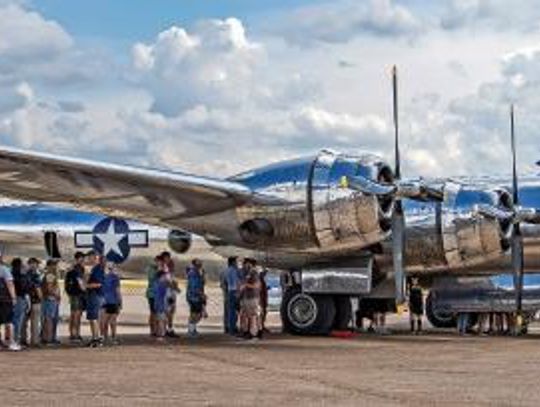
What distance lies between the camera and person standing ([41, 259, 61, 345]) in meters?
17.6

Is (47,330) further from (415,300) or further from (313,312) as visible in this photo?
(415,300)

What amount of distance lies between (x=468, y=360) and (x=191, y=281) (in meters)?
6.90

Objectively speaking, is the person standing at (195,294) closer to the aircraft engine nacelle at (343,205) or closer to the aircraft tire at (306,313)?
the aircraft tire at (306,313)

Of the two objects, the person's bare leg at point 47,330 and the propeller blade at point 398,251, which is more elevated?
the propeller blade at point 398,251

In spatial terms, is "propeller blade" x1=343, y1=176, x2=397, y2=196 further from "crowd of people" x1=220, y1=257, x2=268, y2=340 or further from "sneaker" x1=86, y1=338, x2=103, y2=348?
"sneaker" x1=86, y1=338, x2=103, y2=348

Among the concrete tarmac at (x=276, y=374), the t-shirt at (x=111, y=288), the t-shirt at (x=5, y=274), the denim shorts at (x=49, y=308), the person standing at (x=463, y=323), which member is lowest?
the concrete tarmac at (x=276, y=374)

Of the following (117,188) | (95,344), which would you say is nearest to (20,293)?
(95,344)

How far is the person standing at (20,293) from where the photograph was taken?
1684 cm

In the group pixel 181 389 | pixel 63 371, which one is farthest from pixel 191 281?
pixel 181 389

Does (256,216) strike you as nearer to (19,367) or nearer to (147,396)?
(19,367)

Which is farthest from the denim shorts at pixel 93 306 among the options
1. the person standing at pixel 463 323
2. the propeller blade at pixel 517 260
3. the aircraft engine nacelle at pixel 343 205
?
the person standing at pixel 463 323

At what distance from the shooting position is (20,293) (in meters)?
16.9

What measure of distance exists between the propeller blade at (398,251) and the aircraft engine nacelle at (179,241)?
6299mm

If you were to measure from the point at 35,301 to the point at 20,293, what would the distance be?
0.38 metres
